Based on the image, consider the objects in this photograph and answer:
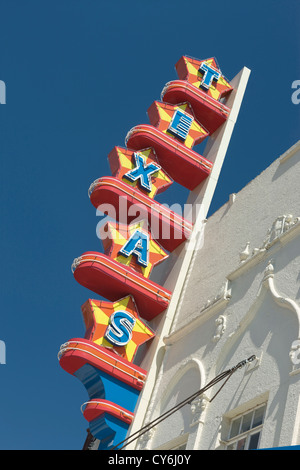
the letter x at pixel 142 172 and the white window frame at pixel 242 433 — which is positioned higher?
the letter x at pixel 142 172

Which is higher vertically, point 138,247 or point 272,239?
point 138,247

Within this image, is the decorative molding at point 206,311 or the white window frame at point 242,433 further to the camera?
the decorative molding at point 206,311

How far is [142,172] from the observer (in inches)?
900

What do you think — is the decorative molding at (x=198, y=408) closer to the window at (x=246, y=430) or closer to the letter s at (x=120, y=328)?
the window at (x=246, y=430)

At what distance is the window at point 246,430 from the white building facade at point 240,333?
0.02 metres

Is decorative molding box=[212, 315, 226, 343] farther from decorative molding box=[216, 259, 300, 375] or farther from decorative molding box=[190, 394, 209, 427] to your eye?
decorative molding box=[190, 394, 209, 427]

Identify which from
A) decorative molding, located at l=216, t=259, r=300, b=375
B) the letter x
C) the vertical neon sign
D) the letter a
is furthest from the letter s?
the letter x

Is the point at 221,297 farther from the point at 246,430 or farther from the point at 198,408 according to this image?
the point at 246,430

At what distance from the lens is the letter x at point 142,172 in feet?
73.8

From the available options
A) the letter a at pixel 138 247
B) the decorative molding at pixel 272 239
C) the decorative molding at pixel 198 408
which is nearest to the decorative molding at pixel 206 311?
the decorative molding at pixel 272 239

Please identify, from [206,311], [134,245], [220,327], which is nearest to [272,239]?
[220,327]

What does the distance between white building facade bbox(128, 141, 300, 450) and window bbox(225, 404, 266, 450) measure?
0.02 metres

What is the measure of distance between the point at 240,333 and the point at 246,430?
2343 millimetres
